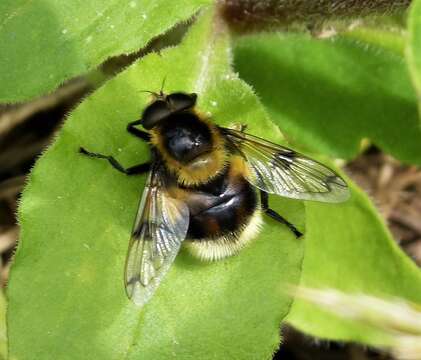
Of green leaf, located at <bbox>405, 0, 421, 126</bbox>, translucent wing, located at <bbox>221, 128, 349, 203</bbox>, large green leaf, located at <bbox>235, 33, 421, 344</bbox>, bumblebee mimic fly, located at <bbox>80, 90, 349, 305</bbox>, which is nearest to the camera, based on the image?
green leaf, located at <bbox>405, 0, 421, 126</bbox>

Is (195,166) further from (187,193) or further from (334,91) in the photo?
(334,91)

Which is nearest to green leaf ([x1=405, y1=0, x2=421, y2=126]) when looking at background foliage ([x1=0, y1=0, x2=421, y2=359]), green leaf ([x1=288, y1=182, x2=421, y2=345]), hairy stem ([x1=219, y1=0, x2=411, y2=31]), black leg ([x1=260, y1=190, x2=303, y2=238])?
background foliage ([x1=0, y1=0, x2=421, y2=359])

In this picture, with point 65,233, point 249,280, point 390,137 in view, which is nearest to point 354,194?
point 390,137

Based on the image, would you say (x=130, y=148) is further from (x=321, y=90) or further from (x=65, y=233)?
(x=321, y=90)

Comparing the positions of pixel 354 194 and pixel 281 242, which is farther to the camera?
pixel 354 194

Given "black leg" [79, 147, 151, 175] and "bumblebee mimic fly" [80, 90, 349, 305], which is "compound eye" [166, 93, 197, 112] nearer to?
"bumblebee mimic fly" [80, 90, 349, 305]

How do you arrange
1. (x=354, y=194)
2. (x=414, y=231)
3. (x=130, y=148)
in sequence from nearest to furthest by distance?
(x=130, y=148) → (x=354, y=194) → (x=414, y=231)

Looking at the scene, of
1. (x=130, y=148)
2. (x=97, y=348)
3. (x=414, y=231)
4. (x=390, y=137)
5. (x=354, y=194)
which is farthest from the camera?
(x=414, y=231)
